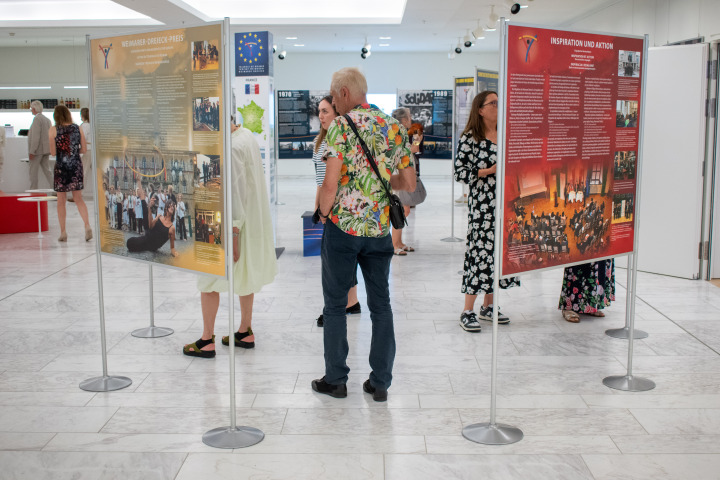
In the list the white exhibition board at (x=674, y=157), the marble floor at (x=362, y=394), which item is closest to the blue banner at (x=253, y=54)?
the marble floor at (x=362, y=394)

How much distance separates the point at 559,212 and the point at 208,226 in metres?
1.63

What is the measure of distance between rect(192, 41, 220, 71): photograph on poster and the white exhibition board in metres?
5.01

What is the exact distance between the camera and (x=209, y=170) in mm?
3217

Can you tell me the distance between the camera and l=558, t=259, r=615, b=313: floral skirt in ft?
17.7

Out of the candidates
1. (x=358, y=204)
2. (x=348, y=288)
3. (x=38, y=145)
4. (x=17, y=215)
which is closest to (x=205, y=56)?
(x=358, y=204)

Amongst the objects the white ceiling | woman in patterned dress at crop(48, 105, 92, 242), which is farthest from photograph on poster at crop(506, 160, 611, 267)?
the white ceiling

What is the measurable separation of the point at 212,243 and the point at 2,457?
130cm

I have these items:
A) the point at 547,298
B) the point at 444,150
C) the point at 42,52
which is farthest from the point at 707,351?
the point at 42,52

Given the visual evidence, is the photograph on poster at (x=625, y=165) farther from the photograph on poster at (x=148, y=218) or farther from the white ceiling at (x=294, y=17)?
the white ceiling at (x=294, y=17)

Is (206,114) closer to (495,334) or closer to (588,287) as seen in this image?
(495,334)

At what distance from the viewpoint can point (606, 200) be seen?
375 cm

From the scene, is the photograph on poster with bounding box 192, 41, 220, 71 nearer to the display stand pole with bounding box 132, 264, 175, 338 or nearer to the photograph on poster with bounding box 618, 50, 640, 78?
the photograph on poster with bounding box 618, 50, 640, 78

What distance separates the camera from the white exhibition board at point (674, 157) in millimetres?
6660

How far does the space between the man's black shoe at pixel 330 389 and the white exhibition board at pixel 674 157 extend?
4.40m
